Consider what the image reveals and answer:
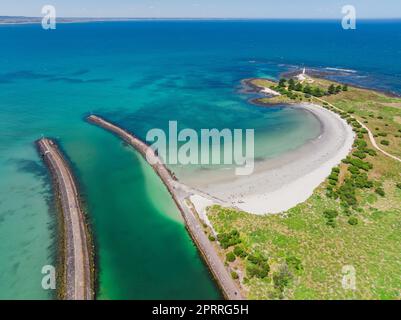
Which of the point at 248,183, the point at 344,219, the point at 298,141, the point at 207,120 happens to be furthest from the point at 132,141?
the point at 344,219

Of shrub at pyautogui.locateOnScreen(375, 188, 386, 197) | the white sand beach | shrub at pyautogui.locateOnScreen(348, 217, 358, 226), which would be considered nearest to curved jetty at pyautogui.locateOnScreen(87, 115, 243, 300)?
the white sand beach

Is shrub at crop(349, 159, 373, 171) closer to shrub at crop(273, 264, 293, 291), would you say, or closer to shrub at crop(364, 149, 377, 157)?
shrub at crop(364, 149, 377, 157)

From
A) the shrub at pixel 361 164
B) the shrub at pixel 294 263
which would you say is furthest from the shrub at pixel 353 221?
the shrub at pixel 361 164

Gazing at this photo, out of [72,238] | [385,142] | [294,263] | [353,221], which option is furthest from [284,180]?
[72,238]

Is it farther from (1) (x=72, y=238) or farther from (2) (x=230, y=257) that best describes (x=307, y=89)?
(1) (x=72, y=238)

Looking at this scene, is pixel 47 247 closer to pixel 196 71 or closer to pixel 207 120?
pixel 207 120

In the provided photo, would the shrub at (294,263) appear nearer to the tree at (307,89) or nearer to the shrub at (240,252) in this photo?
the shrub at (240,252)
